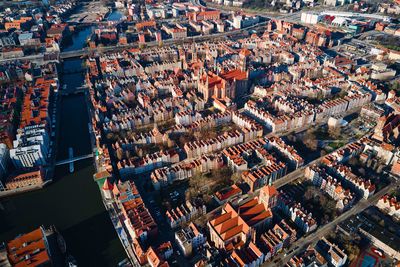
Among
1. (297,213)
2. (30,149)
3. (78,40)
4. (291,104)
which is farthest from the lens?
(78,40)

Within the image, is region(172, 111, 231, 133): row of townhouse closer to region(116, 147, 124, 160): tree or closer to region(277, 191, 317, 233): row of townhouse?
region(116, 147, 124, 160): tree

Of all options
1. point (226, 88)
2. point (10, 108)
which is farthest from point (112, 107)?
point (226, 88)

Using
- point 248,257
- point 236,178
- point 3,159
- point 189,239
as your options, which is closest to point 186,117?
point 236,178

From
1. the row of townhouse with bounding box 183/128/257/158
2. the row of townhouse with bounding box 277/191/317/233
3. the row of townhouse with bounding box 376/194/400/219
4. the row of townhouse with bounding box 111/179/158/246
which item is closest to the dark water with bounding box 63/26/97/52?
the row of townhouse with bounding box 183/128/257/158

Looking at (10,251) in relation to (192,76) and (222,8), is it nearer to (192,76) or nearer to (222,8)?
(192,76)

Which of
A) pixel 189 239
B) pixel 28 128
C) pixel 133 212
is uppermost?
pixel 28 128

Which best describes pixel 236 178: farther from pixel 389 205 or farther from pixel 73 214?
pixel 73 214

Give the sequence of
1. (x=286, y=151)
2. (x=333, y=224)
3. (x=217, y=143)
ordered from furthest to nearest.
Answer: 1. (x=217, y=143)
2. (x=286, y=151)
3. (x=333, y=224)
